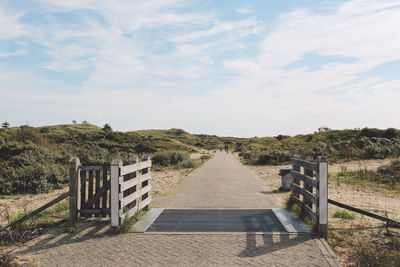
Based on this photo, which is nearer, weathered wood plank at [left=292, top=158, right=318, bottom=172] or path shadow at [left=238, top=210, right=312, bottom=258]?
path shadow at [left=238, top=210, right=312, bottom=258]

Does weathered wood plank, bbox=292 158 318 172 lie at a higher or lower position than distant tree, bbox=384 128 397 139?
lower

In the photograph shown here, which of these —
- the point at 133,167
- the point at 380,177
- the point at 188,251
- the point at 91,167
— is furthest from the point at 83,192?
the point at 380,177

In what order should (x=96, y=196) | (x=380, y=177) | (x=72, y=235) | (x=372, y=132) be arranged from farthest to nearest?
1. (x=372, y=132)
2. (x=380, y=177)
3. (x=96, y=196)
4. (x=72, y=235)

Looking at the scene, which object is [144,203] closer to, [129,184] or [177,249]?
[129,184]

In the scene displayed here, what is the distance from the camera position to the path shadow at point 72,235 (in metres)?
5.56

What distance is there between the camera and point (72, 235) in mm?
6172

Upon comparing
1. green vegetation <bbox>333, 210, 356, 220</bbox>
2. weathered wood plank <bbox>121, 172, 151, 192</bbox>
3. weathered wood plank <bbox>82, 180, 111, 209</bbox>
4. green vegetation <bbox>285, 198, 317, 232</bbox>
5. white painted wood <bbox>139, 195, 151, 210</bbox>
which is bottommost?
green vegetation <bbox>333, 210, 356, 220</bbox>

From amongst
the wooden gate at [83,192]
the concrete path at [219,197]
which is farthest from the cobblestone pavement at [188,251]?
the concrete path at [219,197]

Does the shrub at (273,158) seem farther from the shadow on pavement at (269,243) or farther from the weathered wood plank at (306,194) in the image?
the shadow on pavement at (269,243)

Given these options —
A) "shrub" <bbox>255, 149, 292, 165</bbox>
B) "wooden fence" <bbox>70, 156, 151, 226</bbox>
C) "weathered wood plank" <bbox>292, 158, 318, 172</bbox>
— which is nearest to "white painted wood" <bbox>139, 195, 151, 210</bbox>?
"wooden fence" <bbox>70, 156, 151, 226</bbox>

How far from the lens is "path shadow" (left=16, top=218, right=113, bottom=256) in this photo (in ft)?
18.2

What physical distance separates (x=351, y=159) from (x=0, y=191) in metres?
24.3

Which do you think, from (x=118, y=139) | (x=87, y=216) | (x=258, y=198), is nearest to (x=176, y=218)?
(x=87, y=216)

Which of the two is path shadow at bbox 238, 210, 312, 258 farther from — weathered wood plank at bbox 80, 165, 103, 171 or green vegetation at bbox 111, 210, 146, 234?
weathered wood plank at bbox 80, 165, 103, 171
